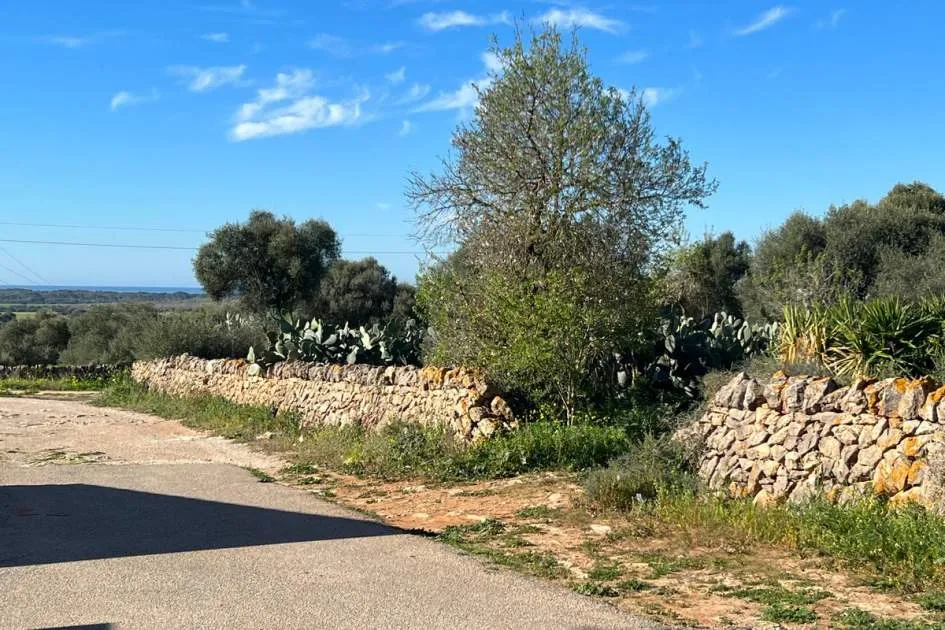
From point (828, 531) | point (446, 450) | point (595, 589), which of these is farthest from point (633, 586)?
point (446, 450)

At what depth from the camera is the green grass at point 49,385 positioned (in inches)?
1065

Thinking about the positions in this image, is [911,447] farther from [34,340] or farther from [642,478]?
[34,340]

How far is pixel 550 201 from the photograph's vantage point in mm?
15164

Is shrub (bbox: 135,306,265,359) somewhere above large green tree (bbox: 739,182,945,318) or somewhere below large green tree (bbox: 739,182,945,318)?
below

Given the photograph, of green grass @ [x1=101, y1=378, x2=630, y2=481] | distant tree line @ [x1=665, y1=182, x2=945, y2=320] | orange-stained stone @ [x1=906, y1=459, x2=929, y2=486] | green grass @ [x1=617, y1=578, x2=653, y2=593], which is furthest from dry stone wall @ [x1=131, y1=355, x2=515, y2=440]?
distant tree line @ [x1=665, y1=182, x2=945, y2=320]

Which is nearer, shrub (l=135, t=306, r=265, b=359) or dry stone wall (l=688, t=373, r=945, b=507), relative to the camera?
dry stone wall (l=688, t=373, r=945, b=507)

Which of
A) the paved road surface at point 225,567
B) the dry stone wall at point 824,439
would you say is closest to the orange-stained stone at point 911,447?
the dry stone wall at point 824,439

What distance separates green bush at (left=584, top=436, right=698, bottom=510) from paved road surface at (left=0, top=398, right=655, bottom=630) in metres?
2.21

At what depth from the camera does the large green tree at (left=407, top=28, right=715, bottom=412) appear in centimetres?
1472

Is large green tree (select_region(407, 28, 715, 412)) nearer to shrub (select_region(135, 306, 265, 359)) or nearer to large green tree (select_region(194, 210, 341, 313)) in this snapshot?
shrub (select_region(135, 306, 265, 359))

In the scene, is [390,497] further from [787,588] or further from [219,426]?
[219,426]

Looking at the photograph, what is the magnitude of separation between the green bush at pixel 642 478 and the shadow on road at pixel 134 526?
2332 mm

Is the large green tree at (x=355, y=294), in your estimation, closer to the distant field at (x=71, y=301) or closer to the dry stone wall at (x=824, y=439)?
the distant field at (x=71, y=301)

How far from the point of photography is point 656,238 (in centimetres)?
1555
